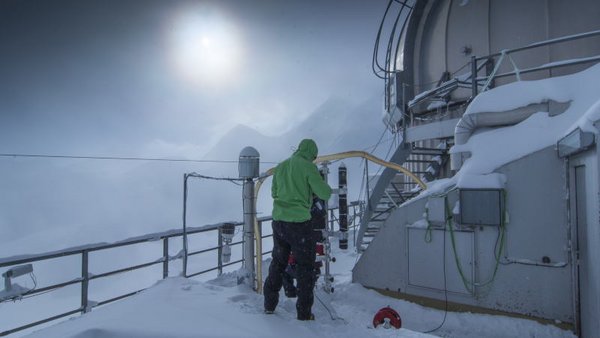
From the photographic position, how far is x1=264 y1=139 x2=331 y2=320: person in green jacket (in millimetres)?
3516

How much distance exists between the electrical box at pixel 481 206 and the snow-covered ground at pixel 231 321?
4.66 feet

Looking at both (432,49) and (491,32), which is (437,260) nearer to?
(491,32)

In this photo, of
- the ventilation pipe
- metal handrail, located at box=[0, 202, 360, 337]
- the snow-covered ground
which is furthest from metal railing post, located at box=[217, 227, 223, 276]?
the ventilation pipe

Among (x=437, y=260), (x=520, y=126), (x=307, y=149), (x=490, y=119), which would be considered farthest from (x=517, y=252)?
(x=307, y=149)

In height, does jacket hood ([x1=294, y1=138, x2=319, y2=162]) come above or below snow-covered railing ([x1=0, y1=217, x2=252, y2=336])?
above

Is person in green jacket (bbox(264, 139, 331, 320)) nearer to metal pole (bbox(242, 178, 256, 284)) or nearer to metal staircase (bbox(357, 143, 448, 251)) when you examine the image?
metal pole (bbox(242, 178, 256, 284))

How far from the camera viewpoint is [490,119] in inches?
214

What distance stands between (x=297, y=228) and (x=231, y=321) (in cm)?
A: 106

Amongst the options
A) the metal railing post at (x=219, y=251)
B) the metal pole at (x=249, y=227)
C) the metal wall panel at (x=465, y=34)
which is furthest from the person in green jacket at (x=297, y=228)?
the metal wall panel at (x=465, y=34)

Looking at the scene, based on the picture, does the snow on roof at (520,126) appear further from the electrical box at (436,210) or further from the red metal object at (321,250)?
the red metal object at (321,250)

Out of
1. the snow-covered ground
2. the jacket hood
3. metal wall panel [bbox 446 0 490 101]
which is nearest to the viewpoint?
the snow-covered ground

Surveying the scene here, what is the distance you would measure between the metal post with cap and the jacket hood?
156 centimetres

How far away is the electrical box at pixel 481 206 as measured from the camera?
4.87m

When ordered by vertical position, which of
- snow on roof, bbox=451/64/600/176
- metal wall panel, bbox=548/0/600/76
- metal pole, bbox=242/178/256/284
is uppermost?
metal wall panel, bbox=548/0/600/76
